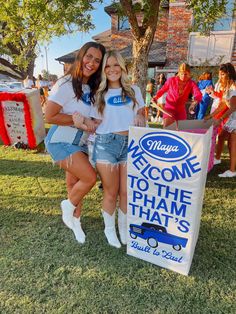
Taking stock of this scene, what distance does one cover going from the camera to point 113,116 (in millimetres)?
2148

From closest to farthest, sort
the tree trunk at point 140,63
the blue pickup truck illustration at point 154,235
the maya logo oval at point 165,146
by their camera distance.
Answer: the maya logo oval at point 165,146
the blue pickup truck illustration at point 154,235
the tree trunk at point 140,63

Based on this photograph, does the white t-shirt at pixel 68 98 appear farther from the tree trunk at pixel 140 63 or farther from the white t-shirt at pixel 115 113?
the tree trunk at pixel 140 63

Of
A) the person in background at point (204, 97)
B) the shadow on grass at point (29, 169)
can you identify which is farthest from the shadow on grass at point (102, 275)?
the person in background at point (204, 97)

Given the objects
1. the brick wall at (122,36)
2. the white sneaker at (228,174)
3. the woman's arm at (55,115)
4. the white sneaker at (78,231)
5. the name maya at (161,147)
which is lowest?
the white sneaker at (228,174)

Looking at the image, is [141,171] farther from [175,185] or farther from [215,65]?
[215,65]

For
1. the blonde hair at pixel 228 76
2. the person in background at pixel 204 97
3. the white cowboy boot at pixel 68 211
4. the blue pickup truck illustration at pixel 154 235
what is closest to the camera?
the blue pickup truck illustration at pixel 154 235

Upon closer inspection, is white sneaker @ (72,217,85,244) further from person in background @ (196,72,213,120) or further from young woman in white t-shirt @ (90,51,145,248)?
person in background @ (196,72,213,120)

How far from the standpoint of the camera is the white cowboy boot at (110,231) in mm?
2413

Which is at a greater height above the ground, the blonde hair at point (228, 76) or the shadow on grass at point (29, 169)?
the blonde hair at point (228, 76)

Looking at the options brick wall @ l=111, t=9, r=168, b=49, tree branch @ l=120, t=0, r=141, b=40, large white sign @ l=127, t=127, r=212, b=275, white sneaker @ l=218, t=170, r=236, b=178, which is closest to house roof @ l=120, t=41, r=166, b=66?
brick wall @ l=111, t=9, r=168, b=49

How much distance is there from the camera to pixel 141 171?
2029 millimetres

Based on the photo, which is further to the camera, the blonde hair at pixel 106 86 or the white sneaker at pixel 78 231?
the white sneaker at pixel 78 231

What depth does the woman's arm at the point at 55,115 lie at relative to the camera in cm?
212

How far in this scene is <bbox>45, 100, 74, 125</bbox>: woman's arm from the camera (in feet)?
6.95
